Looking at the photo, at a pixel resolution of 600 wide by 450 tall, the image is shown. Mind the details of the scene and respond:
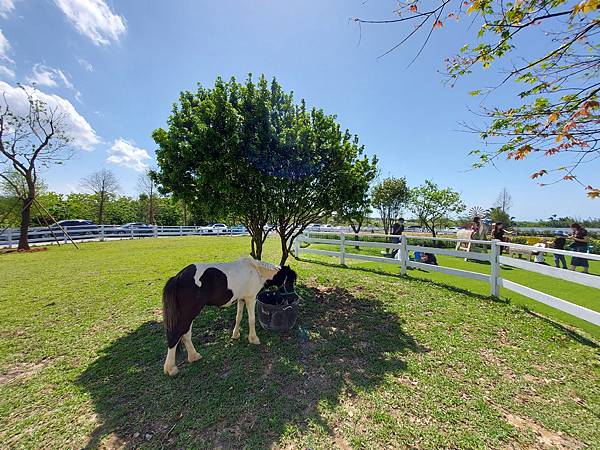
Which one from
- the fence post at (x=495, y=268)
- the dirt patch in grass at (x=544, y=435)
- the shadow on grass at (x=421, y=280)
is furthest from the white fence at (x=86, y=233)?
the fence post at (x=495, y=268)

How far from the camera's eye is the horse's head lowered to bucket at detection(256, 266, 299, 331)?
362cm

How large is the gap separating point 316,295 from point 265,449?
12.0ft

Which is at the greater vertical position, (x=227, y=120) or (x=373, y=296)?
(x=227, y=120)

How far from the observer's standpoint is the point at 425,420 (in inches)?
87.9

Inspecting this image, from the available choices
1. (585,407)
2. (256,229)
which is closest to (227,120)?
(256,229)

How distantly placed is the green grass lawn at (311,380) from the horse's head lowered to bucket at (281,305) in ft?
0.62

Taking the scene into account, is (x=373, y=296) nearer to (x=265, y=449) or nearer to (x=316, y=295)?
(x=316, y=295)

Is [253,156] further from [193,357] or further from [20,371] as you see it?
[20,371]

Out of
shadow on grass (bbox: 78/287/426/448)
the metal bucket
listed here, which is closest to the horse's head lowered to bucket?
the metal bucket

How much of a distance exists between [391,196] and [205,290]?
15.8 m

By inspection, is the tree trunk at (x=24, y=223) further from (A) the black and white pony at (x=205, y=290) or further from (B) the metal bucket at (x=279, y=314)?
(B) the metal bucket at (x=279, y=314)

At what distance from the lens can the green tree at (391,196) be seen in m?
16.7

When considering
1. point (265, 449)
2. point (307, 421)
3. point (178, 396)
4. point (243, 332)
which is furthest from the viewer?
point (243, 332)

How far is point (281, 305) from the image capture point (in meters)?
3.74
